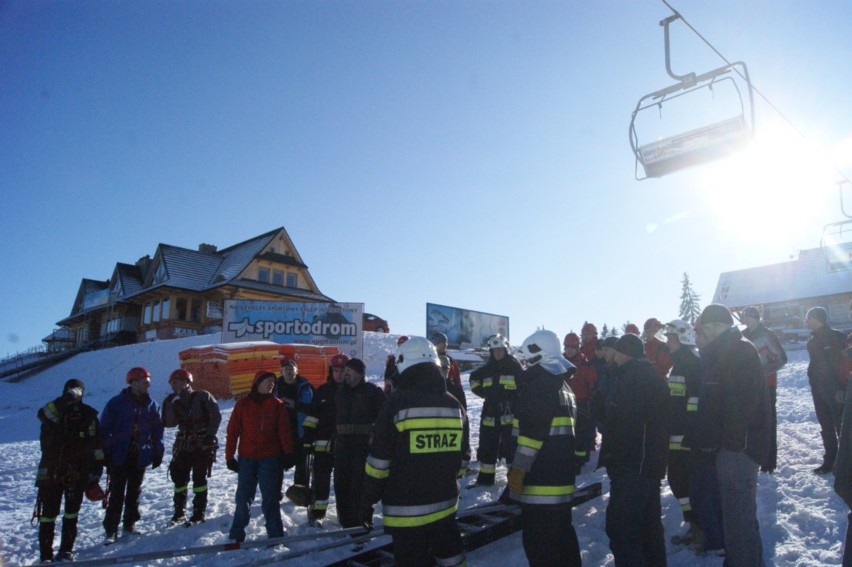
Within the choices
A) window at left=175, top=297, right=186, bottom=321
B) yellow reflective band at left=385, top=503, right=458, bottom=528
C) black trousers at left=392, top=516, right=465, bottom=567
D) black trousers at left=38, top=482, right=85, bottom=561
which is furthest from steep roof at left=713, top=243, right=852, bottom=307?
black trousers at left=38, top=482, right=85, bottom=561

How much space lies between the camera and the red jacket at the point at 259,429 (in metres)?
5.98

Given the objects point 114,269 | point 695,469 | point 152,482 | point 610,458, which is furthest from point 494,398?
point 114,269

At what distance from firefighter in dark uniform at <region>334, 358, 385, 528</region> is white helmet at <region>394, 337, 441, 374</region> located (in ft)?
7.21

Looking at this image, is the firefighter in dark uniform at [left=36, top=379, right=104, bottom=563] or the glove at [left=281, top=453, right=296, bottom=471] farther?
the glove at [left=281, top=453, right=296, bottom=471]

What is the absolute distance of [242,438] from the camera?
20.0 ft

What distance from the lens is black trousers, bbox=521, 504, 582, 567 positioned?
3.85m

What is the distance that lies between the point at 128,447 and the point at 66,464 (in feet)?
2.22

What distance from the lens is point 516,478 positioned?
151 inches

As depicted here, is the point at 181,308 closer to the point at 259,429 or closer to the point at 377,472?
the point at 259,429

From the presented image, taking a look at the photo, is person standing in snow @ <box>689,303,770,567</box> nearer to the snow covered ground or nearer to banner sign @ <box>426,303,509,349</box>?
the snow covered ground

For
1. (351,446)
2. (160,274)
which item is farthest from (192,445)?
(160,274)

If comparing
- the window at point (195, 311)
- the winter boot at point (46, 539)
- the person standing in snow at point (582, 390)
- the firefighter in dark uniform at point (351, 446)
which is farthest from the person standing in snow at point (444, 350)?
the window at point (195, 311)

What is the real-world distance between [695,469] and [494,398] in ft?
10.4

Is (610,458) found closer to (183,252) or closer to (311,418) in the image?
(311,418)
